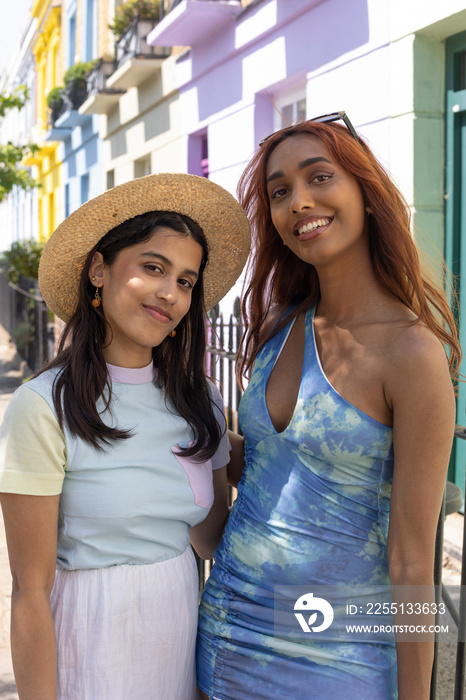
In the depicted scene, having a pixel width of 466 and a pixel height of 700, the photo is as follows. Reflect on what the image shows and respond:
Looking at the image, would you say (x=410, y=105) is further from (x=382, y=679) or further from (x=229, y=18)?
(x=382, y=679)

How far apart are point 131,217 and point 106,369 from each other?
423mm

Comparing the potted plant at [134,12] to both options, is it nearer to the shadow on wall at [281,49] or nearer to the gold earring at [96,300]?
the shadow on wall at [281,49]

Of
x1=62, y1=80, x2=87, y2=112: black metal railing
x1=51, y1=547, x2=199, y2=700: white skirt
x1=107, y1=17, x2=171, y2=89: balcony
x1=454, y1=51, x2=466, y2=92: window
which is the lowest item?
x1=51, y1=547, x2=199, y2=700: white skirt

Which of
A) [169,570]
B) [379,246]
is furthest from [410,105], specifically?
[169,570]

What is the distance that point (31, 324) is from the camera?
38.2 feet

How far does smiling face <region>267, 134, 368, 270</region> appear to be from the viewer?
1.83m

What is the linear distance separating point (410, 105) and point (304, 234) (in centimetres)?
341

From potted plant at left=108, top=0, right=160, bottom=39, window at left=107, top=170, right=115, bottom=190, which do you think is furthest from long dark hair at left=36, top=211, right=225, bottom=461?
window at left=107, top=170, right=115, bottom=190

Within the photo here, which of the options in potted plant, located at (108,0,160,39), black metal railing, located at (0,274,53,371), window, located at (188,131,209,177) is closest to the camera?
window, located at (188,131,209,177)

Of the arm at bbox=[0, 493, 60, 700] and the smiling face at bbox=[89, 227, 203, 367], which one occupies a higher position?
the smiling face at bbox=[89, 227, 203, 367]

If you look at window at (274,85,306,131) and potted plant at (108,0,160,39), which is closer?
window at (274,85,306,131)

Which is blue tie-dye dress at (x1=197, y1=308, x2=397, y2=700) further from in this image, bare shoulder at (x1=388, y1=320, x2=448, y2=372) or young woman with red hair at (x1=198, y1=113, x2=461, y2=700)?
bare shoulder at (x1=388, y1=320, x2=448, y2=372)

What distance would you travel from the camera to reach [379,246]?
6.19ft

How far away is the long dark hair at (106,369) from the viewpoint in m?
1.73
